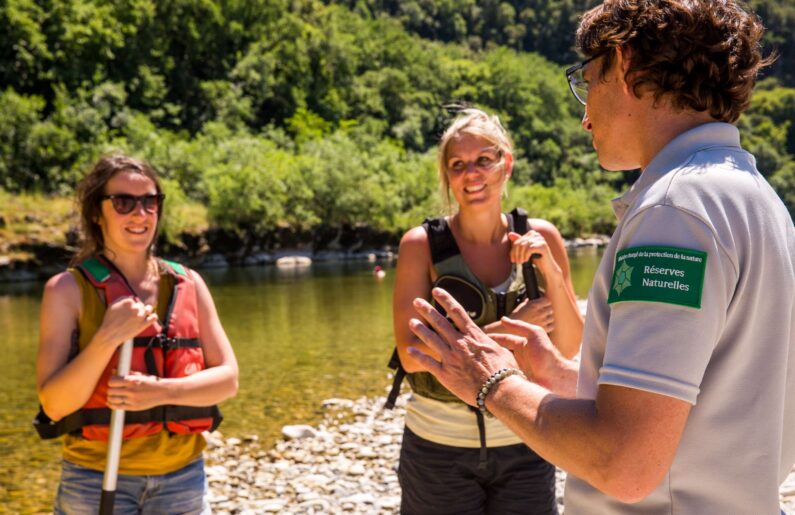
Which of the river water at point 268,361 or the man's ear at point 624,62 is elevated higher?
the man's ear at point 624,62

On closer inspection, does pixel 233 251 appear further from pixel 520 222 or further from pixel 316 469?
pixel 520 222

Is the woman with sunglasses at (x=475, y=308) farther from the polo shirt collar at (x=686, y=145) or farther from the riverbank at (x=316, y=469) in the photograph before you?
the riverbank at (x=316, y=469)

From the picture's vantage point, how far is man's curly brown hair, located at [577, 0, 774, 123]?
60.6 inches

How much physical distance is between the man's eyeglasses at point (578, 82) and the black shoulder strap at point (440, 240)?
143cm

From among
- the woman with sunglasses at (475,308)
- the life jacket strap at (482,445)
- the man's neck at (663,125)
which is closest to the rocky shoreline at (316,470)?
the woman with sunglasses at (475,308)

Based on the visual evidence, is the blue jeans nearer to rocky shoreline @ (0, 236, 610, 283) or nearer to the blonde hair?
the blonde hair

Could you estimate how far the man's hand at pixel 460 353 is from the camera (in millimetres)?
1721

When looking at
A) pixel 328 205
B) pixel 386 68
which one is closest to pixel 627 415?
pixel 328 205

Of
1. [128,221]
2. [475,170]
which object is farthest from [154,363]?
[475,170]

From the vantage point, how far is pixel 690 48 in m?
1.54

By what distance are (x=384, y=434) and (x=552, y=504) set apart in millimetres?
5743

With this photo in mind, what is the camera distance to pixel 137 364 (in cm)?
321

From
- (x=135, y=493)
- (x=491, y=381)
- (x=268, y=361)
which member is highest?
(x=491, y=381)

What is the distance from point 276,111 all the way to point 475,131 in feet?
263
